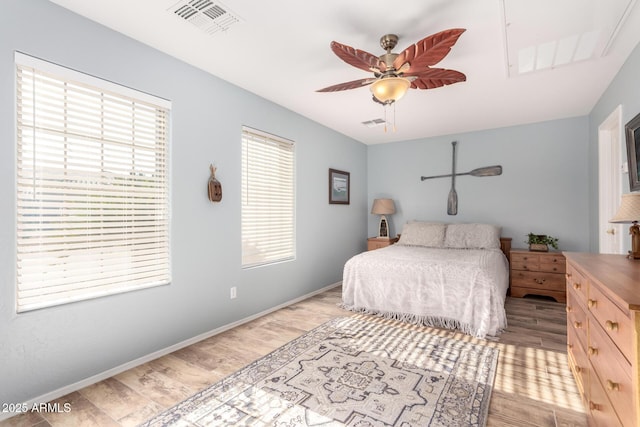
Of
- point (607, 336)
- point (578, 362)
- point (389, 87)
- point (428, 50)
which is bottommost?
point (578, 362)

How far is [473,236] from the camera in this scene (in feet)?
14.2

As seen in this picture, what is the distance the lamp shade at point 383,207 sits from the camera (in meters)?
5.21

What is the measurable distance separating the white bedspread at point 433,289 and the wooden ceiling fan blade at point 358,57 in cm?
204

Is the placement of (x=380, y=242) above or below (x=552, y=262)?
above

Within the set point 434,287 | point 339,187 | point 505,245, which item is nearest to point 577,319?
point 434,287

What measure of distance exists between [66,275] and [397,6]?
2728mm

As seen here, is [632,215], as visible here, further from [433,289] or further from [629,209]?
[433,289]

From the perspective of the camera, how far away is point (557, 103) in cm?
362

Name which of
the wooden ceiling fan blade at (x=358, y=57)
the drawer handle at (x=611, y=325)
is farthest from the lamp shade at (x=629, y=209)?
the wooden ceiling fan blade at (x=358, y=57)

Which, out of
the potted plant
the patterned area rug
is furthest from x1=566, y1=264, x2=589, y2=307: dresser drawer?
the potted plant

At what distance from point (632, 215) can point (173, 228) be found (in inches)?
122

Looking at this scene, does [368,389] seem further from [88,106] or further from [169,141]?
[88,106]

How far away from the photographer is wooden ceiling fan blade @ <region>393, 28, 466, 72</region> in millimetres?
1709

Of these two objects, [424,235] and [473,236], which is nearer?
[473,236]
